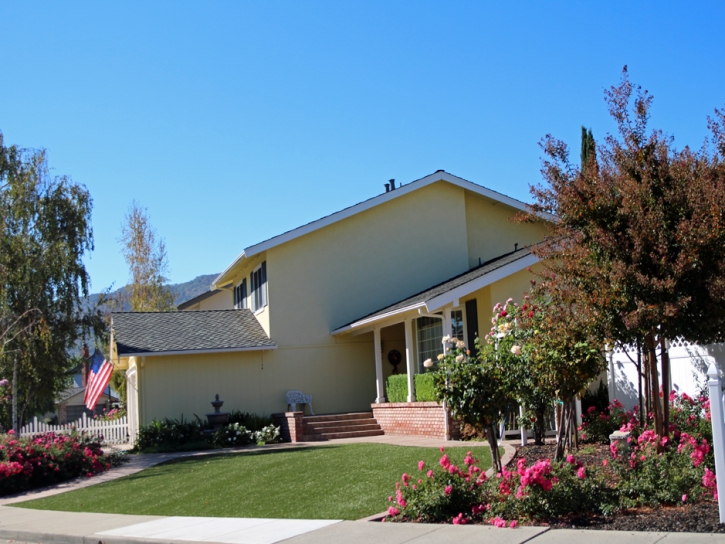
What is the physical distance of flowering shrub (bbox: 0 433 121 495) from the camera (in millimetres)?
15250

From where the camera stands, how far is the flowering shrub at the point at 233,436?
793 inches

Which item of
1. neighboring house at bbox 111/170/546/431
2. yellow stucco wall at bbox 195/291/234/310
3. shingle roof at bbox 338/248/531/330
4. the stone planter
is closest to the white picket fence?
neighboring house at bbox 111/170/546/431

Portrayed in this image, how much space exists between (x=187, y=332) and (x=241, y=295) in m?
4.53

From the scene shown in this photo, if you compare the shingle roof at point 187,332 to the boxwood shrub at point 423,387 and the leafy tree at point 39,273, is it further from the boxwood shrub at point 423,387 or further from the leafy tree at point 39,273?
the boxwood shrub at point 423,387

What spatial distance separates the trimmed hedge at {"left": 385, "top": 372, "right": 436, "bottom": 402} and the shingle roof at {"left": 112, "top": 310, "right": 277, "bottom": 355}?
3.89 meters

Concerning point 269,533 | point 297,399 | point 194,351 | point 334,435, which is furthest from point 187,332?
point 269,533

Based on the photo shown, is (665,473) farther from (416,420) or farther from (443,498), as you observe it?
(416,420)

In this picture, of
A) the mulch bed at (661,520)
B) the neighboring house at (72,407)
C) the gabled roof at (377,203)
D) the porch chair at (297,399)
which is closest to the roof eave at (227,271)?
the gabled roof at (377,203)

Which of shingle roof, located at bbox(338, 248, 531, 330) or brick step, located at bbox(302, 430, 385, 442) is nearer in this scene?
shingle roof, located at bbox(338, 248, 531, 330)

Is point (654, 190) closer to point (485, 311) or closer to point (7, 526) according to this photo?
point (485, 311)

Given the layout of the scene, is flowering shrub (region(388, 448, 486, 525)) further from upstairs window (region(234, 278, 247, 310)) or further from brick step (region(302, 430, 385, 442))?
upstairs window (region(234, 278, 247, 310))

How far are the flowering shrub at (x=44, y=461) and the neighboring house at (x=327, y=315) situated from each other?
4.07 m

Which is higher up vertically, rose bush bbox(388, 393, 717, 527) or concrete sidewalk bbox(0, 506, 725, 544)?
rose bush bbox(388, 393, 717, 527)

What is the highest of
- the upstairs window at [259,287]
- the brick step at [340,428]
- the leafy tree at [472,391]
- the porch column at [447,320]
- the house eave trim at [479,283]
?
the upstairs window at [259,287]
